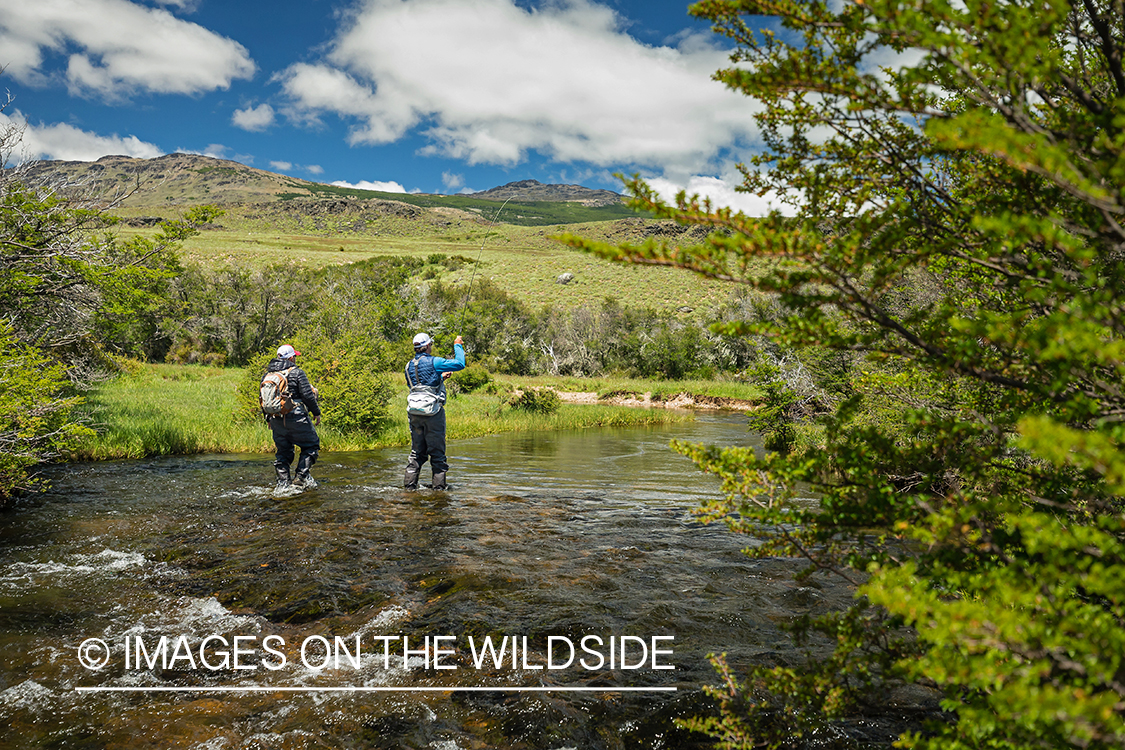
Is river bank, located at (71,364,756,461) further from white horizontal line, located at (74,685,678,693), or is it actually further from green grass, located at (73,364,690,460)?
white horizontal line, located at (74,685,678,693)

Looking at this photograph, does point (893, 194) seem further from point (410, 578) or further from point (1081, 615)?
point (410, 578)

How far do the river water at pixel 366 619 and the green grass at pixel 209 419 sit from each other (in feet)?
13.9

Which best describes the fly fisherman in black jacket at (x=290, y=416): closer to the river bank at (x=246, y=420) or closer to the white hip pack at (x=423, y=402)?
the white hip pack at (x=423, y=402)

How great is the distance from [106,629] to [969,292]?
7.05 metres

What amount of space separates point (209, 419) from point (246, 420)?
907 millimetres

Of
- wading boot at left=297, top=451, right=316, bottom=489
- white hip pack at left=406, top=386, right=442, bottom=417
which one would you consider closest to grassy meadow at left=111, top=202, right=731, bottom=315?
white hip pack at left=406, top=386, right=442, bottom=417

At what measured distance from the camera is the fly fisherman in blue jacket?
1014 cm

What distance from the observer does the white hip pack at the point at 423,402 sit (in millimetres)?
10117

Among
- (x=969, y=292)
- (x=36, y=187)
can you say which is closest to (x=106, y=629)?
(x=969, y=292)

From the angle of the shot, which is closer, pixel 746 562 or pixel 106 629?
pixel 106 629

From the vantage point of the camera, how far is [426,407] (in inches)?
398

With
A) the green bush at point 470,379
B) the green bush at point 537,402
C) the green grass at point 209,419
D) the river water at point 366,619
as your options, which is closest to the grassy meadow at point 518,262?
the green bush at point 470,379

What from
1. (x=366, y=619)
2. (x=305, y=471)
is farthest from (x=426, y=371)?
(x=366, y=619)

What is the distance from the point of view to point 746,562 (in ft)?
22.7
